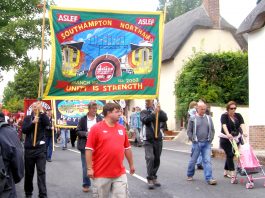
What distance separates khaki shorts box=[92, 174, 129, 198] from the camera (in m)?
6.70

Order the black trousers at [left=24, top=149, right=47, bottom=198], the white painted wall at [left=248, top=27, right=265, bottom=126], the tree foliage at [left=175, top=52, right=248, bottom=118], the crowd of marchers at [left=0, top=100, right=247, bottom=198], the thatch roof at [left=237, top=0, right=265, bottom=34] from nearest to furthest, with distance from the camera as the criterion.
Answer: the crowd of marchers at [left=0, top=100, right=247, bottom=198] < the black trousers at [left=24, top=149, right=47, bottom=198] < the thatch roof at [left=237, top=0, right=265, bottom=34] < the white painted wall at [left=248, top=27, right=265, bottom=126] < the tree foliage at [left=175, top=52, right=248, bottom=118]

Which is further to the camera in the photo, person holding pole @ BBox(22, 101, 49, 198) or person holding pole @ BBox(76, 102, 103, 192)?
person holding pole @ BBox(76, 102, 103, 192)

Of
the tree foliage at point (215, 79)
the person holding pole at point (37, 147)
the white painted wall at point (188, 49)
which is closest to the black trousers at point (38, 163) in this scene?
the person holding pole at point (37, 147)

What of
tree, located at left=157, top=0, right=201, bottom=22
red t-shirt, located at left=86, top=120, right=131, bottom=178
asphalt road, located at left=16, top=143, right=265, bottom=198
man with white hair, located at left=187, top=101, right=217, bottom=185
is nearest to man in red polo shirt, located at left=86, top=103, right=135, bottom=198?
red t-shirt, located at left=86, top=120, right=131, bottom=178

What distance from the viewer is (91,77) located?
33.9ft

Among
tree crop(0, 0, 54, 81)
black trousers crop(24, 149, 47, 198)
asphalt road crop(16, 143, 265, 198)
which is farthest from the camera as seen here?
tree crop(0, 0, 54, 81)

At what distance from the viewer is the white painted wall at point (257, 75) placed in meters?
19.2

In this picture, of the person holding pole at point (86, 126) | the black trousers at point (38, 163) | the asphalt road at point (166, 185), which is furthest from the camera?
the person holding pole at point (86, 126)

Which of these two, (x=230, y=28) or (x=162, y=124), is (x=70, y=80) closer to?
(x=162, y=124)

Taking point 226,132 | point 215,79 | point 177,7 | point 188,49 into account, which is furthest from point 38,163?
point 177,7

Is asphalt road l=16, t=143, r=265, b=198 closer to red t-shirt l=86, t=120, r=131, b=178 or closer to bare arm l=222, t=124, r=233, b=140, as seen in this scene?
bare arm l=222, t=124, r=233, b=140

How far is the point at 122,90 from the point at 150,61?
865 millimetres

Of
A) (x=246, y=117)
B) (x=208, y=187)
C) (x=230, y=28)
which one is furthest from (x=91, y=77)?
(x=230, y=28)

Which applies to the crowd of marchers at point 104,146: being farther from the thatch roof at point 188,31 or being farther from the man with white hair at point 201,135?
the thatch roof at point 188,31
